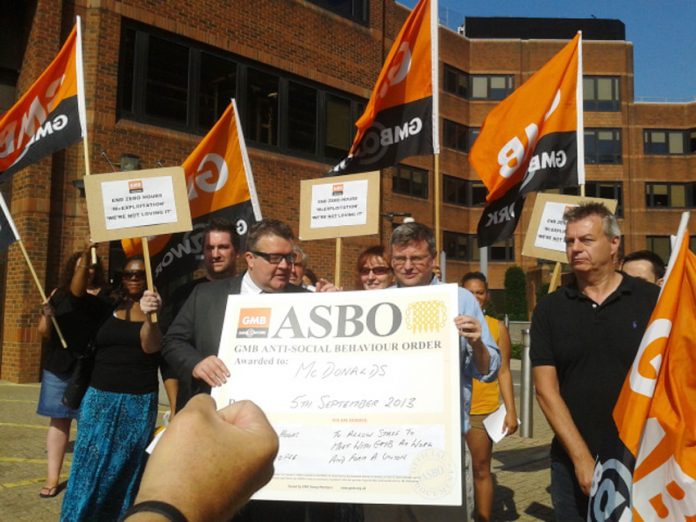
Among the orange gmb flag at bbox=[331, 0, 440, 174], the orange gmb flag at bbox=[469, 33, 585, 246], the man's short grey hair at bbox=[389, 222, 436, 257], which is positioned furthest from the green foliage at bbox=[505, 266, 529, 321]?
the man's short grey hair at bbox=[389, 222, 436, 257]

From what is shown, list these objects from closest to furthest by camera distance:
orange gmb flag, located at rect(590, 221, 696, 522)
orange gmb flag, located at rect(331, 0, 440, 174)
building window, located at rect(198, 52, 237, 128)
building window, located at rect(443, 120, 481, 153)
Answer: orange gmb flag, located at rect(590, 221, 696, 522)
orange gmb flag, located at rect(331, 0, 440, 174)
building window, located at rect(198, 52, 237, 128)
building window, located at rect(443, 120, 481, 153)

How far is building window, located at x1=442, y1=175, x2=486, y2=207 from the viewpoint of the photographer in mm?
35675

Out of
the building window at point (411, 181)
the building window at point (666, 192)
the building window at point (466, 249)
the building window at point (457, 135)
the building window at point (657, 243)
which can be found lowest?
the building window at point (466, 249)

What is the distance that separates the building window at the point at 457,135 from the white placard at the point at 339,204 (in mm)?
31369

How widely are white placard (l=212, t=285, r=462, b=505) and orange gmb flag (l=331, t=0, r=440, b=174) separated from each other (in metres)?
3.54

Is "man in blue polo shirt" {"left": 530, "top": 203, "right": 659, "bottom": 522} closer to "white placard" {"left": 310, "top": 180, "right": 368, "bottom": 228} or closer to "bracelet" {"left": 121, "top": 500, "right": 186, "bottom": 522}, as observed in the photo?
"white placard" {"left": 310, "top": 180, "right": 368, "bottom": 228}

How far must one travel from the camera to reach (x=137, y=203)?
4.32m

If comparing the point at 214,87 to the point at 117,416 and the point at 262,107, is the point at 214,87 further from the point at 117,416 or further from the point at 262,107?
the point at 117,416

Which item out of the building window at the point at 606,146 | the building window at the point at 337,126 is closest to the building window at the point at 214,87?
the building window at the point at 337,126

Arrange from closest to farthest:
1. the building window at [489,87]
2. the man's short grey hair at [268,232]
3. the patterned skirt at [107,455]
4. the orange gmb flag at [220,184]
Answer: the man's short grey hair at [268,232]
the patterned skirt at [107,455]
the orange gmb flag at [220,184]
the building window at [489,87]

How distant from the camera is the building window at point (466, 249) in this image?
118 feet

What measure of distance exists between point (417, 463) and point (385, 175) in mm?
17027

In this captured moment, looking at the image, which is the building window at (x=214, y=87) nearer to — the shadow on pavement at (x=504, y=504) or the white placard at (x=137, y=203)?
the white placard at (x=137, y=203)

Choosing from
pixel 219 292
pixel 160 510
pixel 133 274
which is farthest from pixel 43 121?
pixel 160 510
